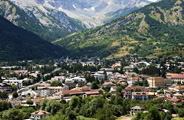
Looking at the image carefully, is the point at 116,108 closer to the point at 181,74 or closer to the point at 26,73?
the point at 181,74

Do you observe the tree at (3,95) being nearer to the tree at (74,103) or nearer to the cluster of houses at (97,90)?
the cluster of houses at (97,90)

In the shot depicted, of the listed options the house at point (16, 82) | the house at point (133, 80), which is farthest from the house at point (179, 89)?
the house at point (16, 82)

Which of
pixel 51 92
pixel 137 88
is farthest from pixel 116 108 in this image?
pixel 51 92

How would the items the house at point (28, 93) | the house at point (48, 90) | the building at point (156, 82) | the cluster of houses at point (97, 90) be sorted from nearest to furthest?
1. the cluster of houses at point (97, 90)
2. the house at point (28, 93)
3. the house at point (48, 90)
4. the building at point (156, 82)

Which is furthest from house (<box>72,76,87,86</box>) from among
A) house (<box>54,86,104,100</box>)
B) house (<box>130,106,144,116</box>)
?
house (<box>130,106,144,116</box>)

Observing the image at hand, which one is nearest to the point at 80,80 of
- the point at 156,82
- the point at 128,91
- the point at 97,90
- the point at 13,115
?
the point at 97,90

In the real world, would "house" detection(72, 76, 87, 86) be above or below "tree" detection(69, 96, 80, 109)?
above

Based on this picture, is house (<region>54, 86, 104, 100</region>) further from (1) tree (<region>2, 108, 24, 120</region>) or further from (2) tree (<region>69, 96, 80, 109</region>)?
(1) tree (<region>2, 108, 24, 120</region>)

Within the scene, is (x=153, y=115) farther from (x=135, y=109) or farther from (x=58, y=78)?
(x=58, y=78)
